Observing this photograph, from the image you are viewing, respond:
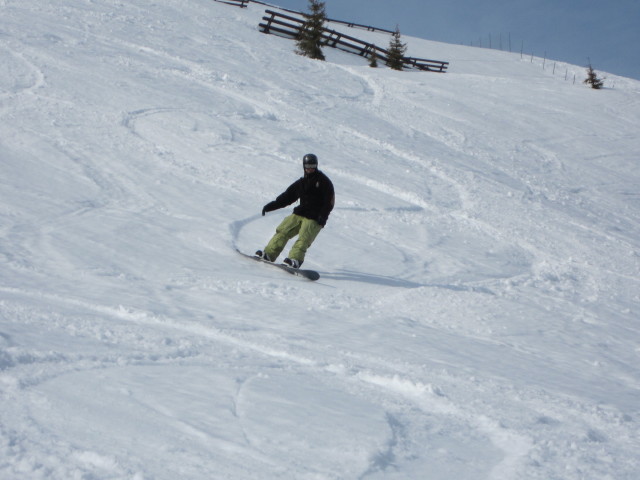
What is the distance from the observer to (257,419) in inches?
127

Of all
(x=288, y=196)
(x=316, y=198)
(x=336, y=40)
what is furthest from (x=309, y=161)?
(x=336, y=40)

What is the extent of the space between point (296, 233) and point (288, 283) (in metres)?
1.16

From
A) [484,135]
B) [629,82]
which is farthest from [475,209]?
[629,82]

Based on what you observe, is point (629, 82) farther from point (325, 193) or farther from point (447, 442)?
point (447, 442)

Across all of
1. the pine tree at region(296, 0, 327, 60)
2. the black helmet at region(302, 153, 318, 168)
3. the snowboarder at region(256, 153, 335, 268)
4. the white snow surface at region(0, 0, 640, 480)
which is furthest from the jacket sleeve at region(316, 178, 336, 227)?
the pine tree at region(296, 0, 327, 60)

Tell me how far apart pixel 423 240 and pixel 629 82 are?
27.4m

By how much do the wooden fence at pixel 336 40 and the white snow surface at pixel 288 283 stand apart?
1188 centimetres

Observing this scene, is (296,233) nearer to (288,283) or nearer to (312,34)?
(288,283)

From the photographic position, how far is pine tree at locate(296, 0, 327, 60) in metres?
28.4

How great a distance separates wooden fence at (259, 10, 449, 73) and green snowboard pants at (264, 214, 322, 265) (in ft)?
80.1

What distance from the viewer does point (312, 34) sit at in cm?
2995

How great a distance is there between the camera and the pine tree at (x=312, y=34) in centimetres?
2844

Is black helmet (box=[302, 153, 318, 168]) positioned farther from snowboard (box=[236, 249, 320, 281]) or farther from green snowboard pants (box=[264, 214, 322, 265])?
snowboard (box=[236, 249, 320, 281])

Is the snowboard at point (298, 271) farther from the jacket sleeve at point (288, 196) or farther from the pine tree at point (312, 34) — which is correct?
the pine tree at point (312, 34)
